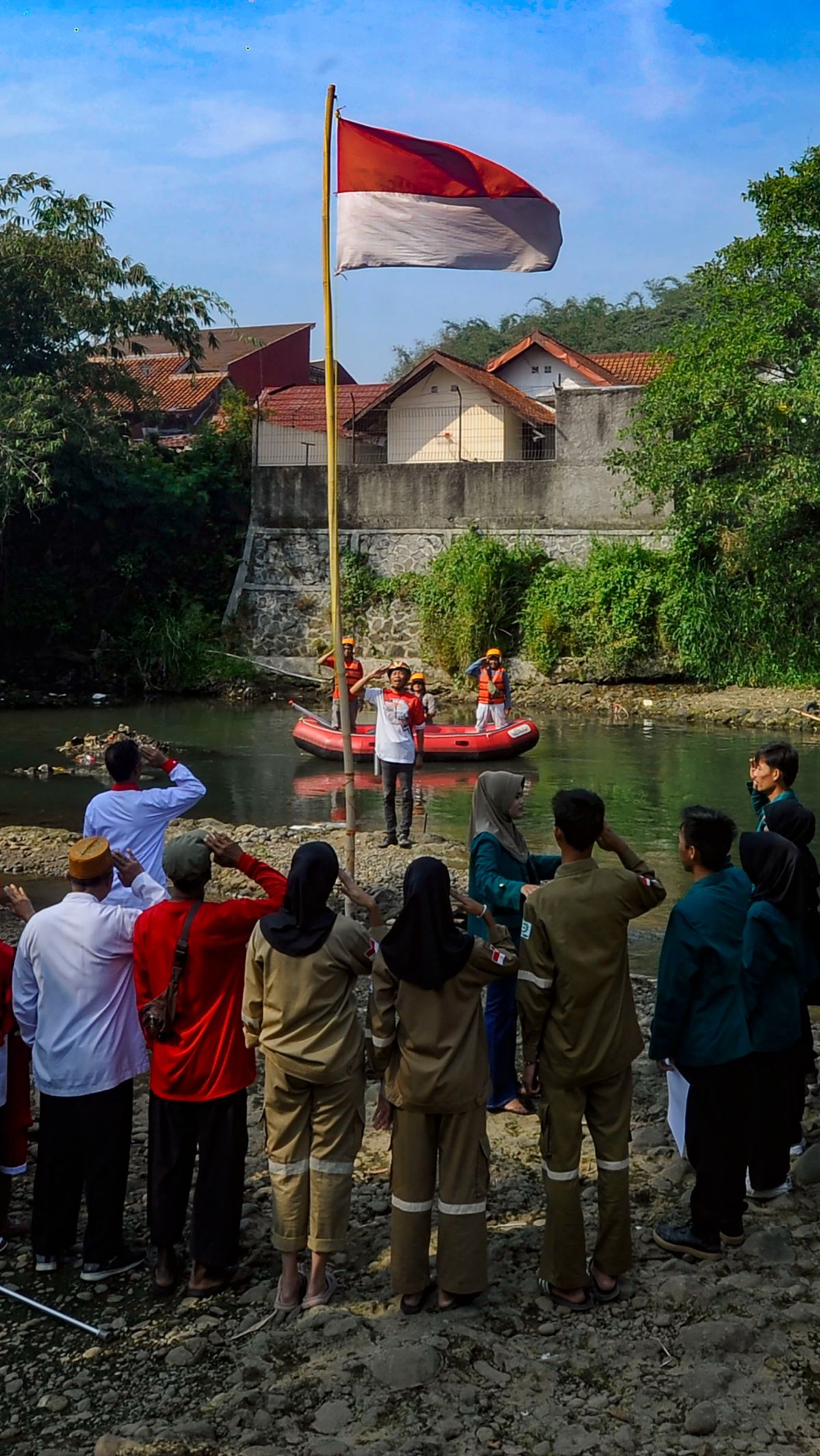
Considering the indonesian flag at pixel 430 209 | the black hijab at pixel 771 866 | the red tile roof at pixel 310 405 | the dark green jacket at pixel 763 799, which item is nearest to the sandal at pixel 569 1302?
the black hijab at pixel 771 866

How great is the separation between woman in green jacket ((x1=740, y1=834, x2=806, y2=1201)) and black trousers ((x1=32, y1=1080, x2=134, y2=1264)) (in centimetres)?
234

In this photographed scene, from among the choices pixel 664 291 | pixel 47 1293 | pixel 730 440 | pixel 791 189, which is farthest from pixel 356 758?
pixel 664 291

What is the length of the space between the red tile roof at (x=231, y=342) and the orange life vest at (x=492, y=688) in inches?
1049

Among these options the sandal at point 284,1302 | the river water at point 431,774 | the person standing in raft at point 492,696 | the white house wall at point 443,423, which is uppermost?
the white house wall at point 443,423

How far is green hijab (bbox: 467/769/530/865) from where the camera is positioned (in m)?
5.68

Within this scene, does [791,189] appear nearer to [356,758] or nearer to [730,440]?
[730,440]

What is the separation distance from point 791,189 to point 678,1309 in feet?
70.4

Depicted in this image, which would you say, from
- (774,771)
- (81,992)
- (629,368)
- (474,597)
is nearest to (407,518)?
(474,597)

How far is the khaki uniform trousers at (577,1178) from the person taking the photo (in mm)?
4328

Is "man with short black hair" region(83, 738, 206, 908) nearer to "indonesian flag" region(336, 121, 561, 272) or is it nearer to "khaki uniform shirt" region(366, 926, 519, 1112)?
"khaki uniform shirt" region(366, 926, 519, 1112)

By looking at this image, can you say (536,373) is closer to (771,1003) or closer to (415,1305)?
(771,1003)

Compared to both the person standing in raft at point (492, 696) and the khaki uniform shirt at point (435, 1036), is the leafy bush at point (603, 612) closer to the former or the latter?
the person standing in raft at point (492, 696)

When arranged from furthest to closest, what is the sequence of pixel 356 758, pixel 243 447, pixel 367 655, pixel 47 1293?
pixel 243 447 → pixel 367 655 → pixel 356 758 → pixel 47 1293

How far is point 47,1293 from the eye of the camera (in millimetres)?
4605
